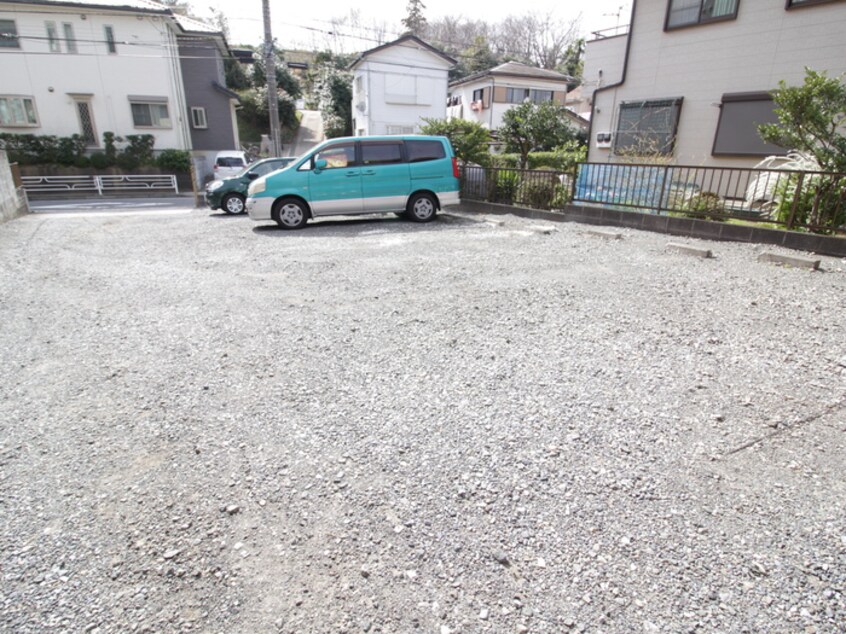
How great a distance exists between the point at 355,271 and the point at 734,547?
492 cm

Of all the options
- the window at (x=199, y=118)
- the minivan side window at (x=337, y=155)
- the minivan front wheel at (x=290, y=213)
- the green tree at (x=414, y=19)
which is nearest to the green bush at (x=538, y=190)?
the minivan side window at (x=337, y=155)

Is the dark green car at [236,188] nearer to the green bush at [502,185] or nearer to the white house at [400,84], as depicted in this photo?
the green bush at [502,185]

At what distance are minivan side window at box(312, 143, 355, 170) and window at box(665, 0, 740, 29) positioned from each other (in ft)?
35.5

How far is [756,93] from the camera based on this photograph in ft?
38.1

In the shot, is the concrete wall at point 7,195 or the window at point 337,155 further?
the concrete wall at point 7,195

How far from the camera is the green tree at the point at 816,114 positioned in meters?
6.89

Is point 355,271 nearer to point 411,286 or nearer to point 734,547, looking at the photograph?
point 411,286

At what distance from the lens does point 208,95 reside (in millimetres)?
22703

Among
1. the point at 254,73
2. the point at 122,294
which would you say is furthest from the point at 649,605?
the point at 254,73

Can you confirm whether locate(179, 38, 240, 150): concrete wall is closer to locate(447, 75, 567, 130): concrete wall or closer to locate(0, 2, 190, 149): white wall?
locate(0, 2, 190, 149): white wall

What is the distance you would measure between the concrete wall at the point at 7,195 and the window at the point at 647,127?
15930 millimetres

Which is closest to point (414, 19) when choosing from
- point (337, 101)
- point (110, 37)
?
point (337, 101)

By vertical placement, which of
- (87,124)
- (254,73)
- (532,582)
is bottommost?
(532,582)

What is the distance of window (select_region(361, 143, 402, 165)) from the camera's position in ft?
29.7
